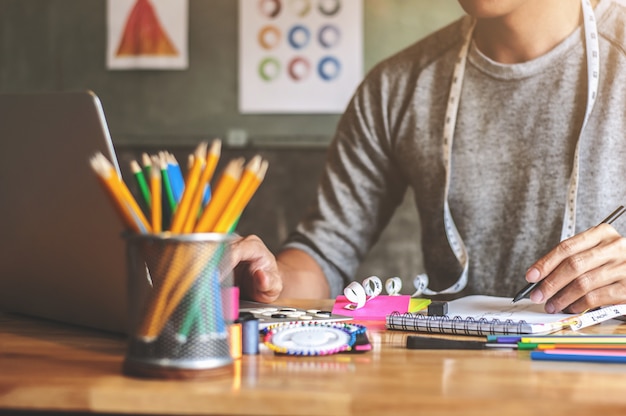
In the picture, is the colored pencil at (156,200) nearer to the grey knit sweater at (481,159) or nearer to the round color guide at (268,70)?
the grey knit sweater at (481,159)

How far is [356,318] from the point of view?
1056 mm

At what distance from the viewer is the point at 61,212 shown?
89cm

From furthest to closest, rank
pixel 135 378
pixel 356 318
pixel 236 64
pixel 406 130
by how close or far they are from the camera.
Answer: pixel 236 64 < pixel 406 130 < pixel 356 318 < pixel 135 378

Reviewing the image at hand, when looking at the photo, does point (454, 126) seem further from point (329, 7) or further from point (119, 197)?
point (119, 197)

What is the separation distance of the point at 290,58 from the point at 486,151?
0.99 metres

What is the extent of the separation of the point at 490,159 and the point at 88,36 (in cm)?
151

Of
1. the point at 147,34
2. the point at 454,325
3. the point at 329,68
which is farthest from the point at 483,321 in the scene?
the point at 147,34

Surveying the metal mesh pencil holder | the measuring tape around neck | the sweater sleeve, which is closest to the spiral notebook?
the metal mesh pencil holder

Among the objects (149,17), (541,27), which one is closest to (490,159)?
(541,27)

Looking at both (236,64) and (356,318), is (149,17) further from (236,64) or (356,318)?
(356,318)

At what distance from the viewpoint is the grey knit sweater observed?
1656 millimetres

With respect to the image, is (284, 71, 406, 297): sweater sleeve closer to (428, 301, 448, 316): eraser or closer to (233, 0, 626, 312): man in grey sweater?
(233, 0, 626, 312): man in grey sweater

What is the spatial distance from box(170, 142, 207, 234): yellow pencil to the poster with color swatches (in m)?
1.80

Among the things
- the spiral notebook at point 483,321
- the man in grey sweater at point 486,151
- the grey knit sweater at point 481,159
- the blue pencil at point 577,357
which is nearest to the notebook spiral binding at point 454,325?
the spiral notebook at point 483,321
